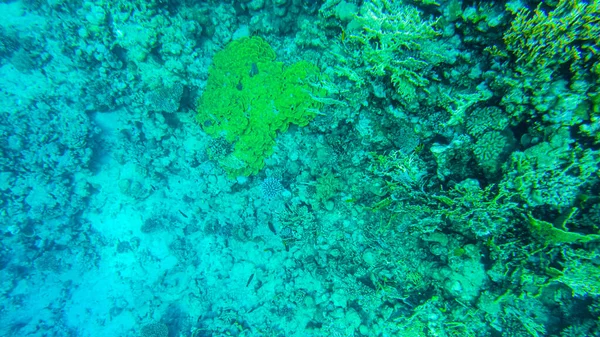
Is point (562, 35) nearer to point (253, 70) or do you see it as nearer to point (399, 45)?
point (399, 45)

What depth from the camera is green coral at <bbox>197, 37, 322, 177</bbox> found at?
5.44 m

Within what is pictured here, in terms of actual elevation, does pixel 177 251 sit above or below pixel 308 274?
below

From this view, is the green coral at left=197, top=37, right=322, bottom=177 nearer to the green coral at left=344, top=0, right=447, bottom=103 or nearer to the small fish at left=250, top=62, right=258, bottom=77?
the small fish at left=250, top=62, right=258, bottom=77

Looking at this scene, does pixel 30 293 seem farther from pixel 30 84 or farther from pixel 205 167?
pixel 205 167

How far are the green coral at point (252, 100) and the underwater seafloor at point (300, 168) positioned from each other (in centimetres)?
4

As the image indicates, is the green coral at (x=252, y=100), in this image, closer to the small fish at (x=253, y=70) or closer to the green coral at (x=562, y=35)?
the small fish at (x=253, y=70)

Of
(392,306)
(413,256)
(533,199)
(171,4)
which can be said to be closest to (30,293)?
(171,4)

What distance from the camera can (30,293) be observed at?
914 centimetres

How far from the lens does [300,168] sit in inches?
242

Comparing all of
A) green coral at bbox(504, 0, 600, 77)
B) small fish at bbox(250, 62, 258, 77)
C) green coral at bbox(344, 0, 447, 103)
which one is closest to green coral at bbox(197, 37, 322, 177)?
small fish at bbox(250, 62, 258, 77)

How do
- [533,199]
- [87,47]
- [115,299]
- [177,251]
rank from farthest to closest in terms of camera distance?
1. [115,299]
2. [177,251]
3. [87,47]
4. [533,199]

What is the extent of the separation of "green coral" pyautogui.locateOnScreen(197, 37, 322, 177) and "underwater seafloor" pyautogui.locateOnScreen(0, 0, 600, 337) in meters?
0.04

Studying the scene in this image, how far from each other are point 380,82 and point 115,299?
1077 cm

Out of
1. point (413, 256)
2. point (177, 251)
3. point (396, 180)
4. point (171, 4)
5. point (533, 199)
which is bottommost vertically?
point (177, 251)
